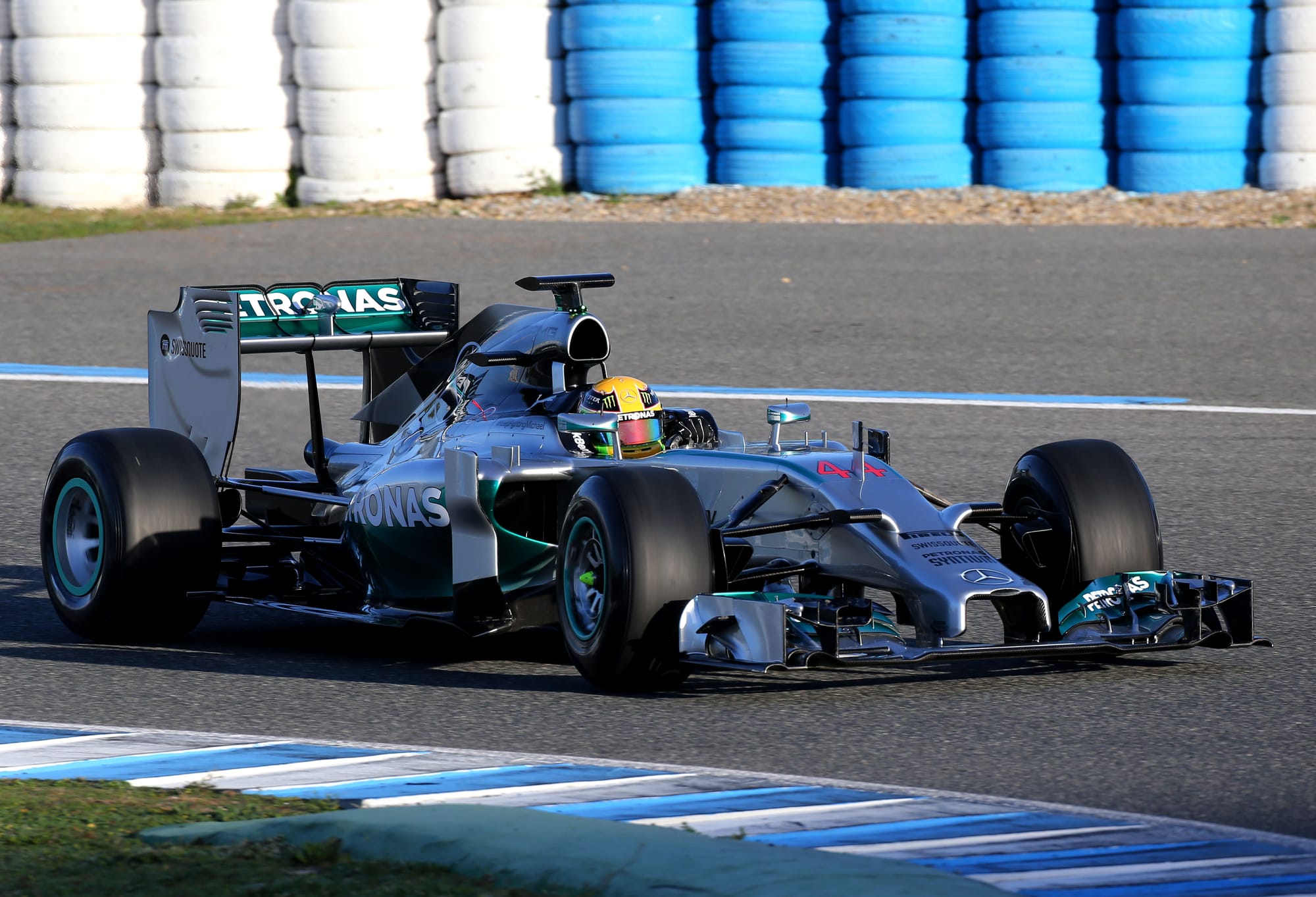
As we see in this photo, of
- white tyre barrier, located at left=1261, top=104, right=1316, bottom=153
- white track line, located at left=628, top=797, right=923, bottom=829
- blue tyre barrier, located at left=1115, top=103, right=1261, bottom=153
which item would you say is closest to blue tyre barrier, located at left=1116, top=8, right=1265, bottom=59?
blue tyre barrier, located at left=1115, top=103, right=1261, bottom=153

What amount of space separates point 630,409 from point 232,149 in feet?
35.3

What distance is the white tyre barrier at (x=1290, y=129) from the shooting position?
15.4 metres

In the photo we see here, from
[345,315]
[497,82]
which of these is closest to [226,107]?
[497,82]

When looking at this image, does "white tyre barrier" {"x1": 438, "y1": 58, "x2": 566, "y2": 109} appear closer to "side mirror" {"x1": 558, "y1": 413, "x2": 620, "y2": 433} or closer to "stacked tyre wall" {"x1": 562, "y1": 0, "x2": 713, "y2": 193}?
"stacked tyre wall" {"x1": 562, "y1": 0, "x2": 713, "y2": 193}

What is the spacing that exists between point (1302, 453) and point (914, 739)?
5.54 meters

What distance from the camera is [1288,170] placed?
1588 centimetres

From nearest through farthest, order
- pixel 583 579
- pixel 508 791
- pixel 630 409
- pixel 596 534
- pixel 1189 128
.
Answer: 1. pixel 508 791
2. pixel 596 534
3. pixel 583 579
4. pixel 630 409
5. pixel 1189 128

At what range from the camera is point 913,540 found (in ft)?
18.7

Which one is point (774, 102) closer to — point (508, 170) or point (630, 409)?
point (508, 170)

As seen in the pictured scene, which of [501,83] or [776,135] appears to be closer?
[501,83]

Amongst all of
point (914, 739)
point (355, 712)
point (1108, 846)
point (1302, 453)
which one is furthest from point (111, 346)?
point (1108, 846)

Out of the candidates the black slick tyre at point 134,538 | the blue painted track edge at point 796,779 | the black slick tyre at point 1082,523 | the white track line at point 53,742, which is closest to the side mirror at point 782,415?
the black slick tyre at point 1082,523

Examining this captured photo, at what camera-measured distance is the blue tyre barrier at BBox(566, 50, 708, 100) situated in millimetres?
15891

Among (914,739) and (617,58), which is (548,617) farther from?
(617,58)
